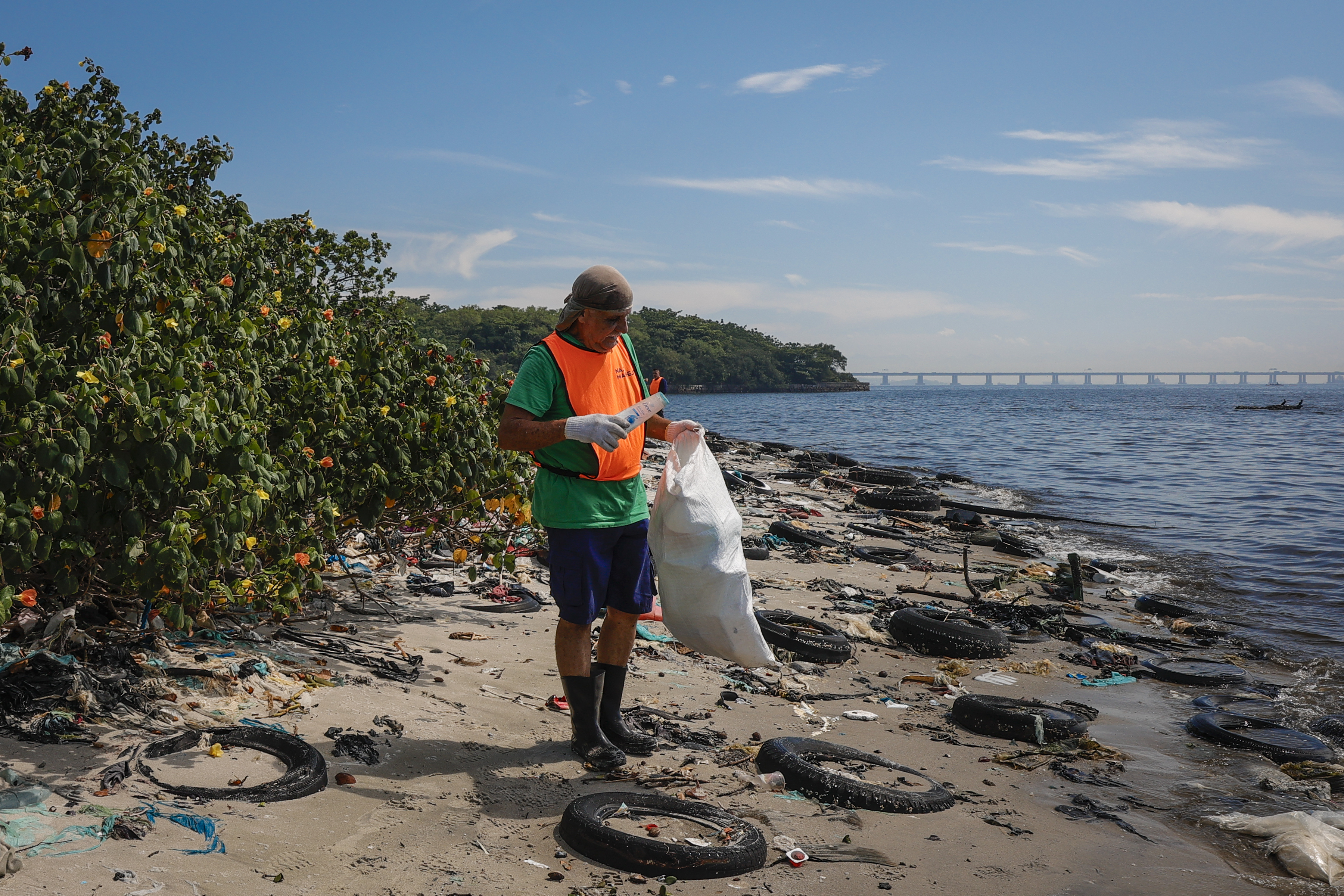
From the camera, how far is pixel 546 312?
4478 inches

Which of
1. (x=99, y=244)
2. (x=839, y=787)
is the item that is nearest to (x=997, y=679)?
(x=839, y=787)

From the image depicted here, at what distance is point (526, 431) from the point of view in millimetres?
3299

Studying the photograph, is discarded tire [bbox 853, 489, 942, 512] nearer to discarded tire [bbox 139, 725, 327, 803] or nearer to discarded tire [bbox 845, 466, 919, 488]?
discarded tire [bbox 845, 466, 919, 488]

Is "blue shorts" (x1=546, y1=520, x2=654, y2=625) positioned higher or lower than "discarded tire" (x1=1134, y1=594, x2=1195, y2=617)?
higher

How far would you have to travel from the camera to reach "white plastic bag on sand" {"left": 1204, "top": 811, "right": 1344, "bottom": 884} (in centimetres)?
325

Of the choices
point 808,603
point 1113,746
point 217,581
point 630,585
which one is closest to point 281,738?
point 217,581

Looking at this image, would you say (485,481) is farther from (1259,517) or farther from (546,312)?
(546,312)

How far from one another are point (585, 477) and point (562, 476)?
0.31ft

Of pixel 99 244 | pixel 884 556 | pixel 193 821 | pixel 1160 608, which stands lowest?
pixel 1160 608

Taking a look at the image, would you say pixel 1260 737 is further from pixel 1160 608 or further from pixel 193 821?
pixel 193 821

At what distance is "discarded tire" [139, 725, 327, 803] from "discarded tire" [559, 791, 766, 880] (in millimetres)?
878

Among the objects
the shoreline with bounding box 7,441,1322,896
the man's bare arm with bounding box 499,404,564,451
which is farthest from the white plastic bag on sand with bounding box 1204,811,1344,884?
the man's bare arm with bounding box 499,404,564,451

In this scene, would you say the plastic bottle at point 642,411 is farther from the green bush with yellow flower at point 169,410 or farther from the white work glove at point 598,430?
the green bush with yellow flower at point 169,410

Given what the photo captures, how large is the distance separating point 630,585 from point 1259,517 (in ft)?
47.3
